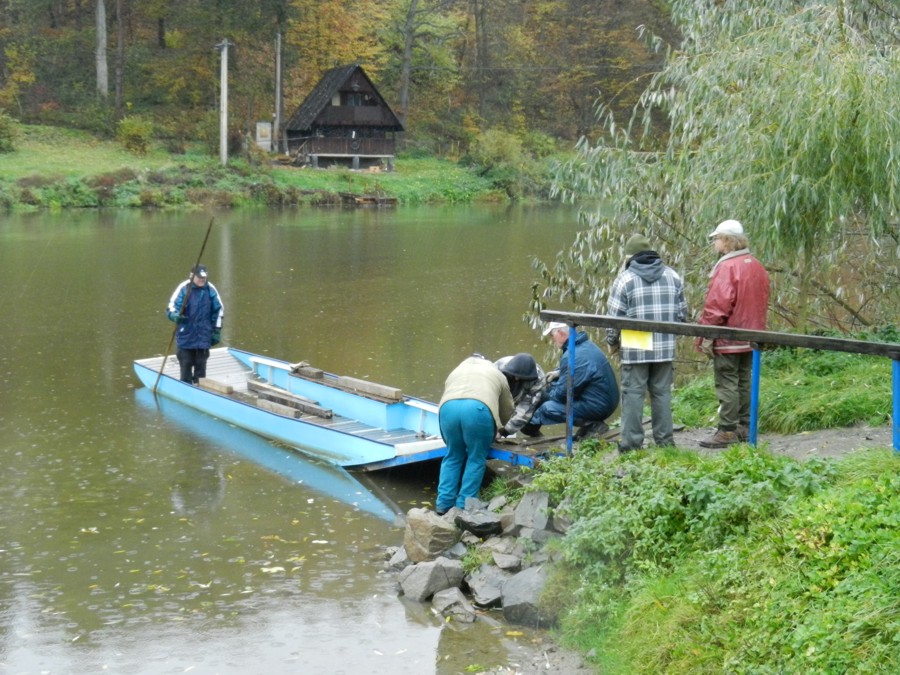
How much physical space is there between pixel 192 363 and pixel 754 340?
939cm

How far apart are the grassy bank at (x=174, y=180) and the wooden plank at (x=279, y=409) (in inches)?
1281

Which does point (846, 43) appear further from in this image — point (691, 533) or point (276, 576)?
point (276, 576)

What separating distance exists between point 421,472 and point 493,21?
63.1 meters

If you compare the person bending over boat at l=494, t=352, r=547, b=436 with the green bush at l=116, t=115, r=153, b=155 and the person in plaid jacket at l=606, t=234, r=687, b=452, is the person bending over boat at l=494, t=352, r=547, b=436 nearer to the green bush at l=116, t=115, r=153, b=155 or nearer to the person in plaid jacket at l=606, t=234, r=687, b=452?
the person in plaid jacket at l=606, t=234, r=687, b=452

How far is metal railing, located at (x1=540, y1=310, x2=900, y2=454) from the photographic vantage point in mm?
6691

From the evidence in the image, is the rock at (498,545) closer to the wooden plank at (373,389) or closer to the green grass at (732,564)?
the green grass at (732,564)

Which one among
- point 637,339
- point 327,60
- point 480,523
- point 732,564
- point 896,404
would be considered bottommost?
point 480,523

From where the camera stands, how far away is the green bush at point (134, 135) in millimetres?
50625

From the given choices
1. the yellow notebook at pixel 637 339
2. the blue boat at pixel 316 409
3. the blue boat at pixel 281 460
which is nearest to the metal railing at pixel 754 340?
the yellow notebook at pixel 637 339

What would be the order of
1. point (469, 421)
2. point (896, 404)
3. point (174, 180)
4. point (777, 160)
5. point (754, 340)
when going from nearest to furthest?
point (896, 404) → point (754, 340) → point (469, 421) → point (777, 160) → point (174, 180)

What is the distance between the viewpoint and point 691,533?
6.64 m

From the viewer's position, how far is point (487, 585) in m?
7.91

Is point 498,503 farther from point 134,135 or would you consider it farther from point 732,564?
point 134,135

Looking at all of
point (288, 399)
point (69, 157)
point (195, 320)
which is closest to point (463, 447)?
point (288, 399)
